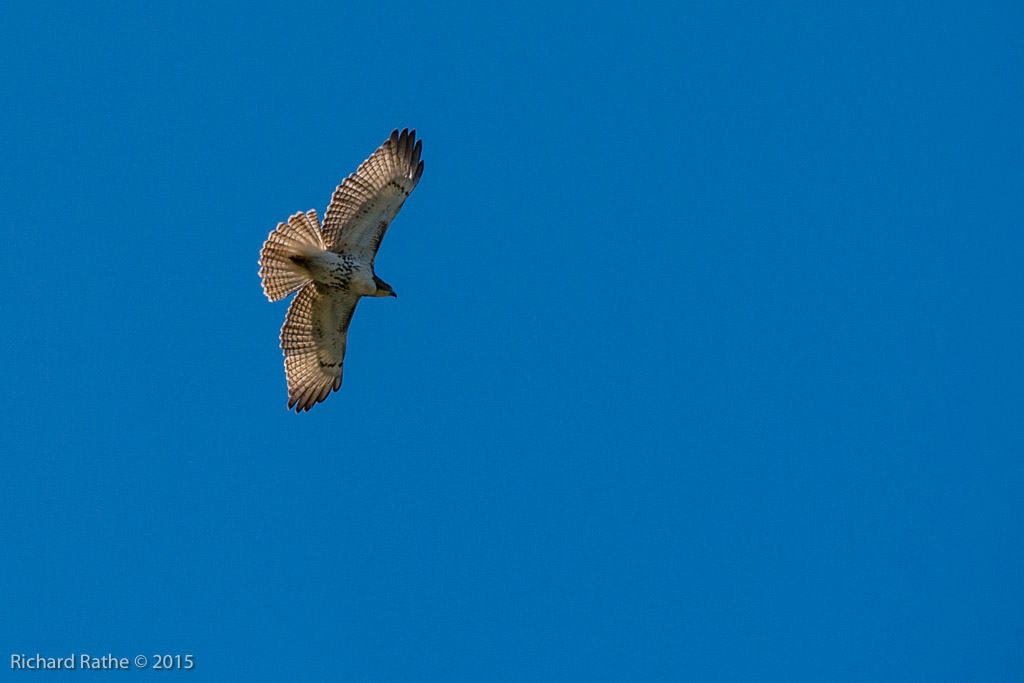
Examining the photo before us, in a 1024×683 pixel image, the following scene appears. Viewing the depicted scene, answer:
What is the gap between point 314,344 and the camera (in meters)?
16.6

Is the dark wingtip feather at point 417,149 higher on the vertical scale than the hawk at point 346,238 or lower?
higher

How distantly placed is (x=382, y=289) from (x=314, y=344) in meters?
1.45

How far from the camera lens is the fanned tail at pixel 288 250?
15.4m

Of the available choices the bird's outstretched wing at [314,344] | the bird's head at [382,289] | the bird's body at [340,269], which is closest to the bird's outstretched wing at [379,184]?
the bird's body at [340,269]

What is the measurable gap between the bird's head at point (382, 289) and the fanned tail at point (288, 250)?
783mm

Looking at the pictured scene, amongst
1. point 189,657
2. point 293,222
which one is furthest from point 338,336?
point 189,657

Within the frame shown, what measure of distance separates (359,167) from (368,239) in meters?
0.89

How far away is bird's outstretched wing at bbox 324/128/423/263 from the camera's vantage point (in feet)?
50.5

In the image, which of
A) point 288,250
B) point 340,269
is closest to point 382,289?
point 340,269

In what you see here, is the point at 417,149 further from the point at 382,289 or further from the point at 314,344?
the point at 314,344

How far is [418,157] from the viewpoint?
15406mm

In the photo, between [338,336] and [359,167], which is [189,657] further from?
[359,167]

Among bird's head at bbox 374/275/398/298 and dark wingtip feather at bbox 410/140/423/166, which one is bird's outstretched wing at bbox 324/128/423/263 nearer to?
dark wingtip feather at bbox 410/140/423/166

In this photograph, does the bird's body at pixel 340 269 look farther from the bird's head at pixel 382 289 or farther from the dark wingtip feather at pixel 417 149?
the dark wingtip feather at pixel 417 149
